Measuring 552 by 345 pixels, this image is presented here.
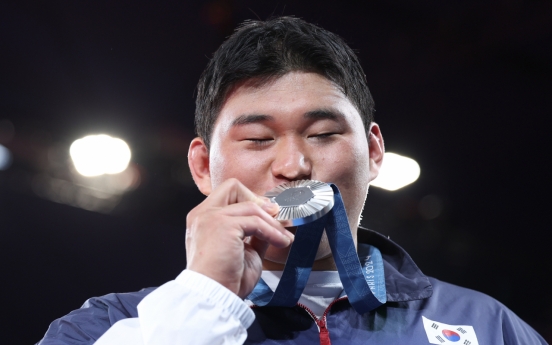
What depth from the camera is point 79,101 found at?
3510 millimetres

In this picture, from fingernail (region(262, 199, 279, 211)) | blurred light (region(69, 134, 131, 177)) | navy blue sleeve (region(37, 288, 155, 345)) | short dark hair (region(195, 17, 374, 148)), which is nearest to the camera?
fingernail (region(262, 199, 279, 211))

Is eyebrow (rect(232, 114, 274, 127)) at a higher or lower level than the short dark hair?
lower

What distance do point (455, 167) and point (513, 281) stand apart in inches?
46.3

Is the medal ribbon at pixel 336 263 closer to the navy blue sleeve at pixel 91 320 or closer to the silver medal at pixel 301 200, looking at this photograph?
the silver medal at pixel 301 200

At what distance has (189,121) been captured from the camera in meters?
3.81

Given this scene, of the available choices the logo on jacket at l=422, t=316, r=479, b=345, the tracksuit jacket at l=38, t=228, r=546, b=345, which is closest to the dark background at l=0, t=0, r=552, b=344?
the tracksuit jacket at l=38, t=228, r=546, b=345

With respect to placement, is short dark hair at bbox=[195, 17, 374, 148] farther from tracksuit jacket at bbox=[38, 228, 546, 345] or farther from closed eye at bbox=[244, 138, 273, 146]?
tracksuit jacket at bbox=[38, 228, 546, 345]

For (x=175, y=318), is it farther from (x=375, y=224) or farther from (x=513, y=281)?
(x=513, y=281)

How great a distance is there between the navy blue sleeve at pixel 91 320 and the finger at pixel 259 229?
0.62m

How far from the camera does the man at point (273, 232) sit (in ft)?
4.22

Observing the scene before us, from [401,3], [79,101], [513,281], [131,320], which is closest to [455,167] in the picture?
[513,281]

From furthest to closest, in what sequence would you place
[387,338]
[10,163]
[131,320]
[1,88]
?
1. [10,163]
2. [1,88]
3. [387,338]
4. [131,320]

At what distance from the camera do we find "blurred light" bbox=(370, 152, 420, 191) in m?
4.70

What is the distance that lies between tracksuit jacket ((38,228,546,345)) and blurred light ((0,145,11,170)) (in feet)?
6.67
